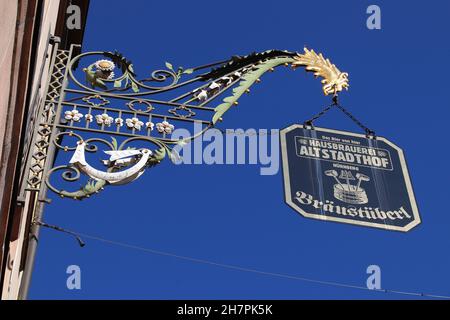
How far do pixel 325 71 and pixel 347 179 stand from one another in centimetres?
137

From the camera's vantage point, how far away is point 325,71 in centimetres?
782

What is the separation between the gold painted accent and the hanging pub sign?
0.61 metres

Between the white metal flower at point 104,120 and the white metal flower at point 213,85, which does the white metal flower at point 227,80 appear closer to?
the white metal flower at point 213,85

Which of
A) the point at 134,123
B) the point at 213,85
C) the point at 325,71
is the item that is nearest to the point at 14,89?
the point at 134,123

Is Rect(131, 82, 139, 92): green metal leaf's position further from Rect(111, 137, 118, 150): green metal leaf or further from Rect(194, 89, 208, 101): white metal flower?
Rect(111, 137, 118, 150): green metal leaf

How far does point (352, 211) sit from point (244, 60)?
5.91 feet

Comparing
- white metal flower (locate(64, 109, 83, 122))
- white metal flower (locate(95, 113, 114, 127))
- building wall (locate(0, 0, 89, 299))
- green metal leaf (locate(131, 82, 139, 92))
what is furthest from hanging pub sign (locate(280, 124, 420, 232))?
building wall (locate(0, 0, 89, 299))

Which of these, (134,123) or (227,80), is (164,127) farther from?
(227,80)

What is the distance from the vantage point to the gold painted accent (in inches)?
305

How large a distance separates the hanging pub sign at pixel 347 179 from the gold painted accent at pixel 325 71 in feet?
2.00

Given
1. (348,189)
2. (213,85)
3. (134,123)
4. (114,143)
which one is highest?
(213,85)
